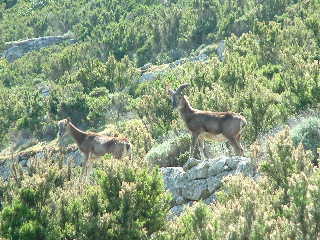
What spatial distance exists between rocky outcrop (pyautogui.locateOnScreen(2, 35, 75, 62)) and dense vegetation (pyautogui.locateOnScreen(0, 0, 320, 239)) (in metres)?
4.55

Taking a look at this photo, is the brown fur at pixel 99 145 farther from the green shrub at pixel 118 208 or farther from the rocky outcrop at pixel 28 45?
the rocky outcrop at pixel 28 45

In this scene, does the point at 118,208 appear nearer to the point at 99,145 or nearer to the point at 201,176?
the point at 201,176

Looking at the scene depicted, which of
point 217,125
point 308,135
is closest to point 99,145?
point 217,125

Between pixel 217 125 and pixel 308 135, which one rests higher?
pixel 217 125

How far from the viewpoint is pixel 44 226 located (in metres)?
A: 17.9

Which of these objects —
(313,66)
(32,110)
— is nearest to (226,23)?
(32,110)

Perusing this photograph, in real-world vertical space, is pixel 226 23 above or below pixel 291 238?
below

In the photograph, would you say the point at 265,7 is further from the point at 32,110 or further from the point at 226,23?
the point at 32,110

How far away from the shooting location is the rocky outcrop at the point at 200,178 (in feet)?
71.6

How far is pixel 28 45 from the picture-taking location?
117000 millimetres

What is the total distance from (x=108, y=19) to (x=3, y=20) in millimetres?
31192

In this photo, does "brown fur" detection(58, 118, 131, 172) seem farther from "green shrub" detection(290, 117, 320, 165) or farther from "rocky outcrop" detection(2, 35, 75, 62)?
"rocky outcrop" detection(2, 35, 75, 62)

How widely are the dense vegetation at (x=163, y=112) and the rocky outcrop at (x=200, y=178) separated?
2.36 meters

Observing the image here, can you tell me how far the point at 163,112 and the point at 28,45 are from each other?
269 feet
